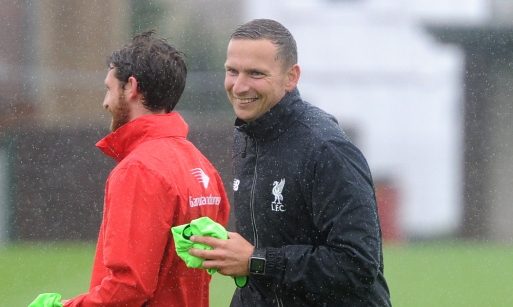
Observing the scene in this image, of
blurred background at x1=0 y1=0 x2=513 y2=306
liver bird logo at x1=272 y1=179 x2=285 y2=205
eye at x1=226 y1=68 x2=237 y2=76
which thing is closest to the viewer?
liver bird logo at x1=272 y1=179 x2=285 y2=205

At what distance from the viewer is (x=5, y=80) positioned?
28.0ft

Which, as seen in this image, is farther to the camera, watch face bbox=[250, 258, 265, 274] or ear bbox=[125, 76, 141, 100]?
ear bbox=[125, 76, 141, 100]

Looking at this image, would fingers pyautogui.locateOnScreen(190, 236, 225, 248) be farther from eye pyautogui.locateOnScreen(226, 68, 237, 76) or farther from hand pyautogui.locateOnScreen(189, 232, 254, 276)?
eye pyautogui.locateOnScreen(226, 68, 237, 76)

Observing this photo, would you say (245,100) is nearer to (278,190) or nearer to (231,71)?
(231,71)

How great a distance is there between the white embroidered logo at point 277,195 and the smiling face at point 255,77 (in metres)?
0.19

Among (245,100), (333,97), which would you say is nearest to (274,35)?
(245,100)

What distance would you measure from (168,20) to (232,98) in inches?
212

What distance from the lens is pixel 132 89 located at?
6.55 ft

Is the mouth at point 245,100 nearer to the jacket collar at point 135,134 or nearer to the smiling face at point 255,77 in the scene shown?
the smiling face at point 255,77

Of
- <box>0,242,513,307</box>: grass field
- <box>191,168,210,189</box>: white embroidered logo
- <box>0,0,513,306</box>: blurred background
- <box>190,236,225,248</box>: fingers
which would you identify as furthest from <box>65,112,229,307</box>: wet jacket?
<box>0,242,513,307</box>: grass field

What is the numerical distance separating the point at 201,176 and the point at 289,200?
0.92 feet

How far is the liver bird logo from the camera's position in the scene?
5.98 feet

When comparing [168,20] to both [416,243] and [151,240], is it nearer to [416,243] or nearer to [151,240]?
[416,243]

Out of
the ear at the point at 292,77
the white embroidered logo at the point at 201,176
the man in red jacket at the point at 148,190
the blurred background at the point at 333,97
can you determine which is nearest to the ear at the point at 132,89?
the man in red jacket at the point at 148,190
